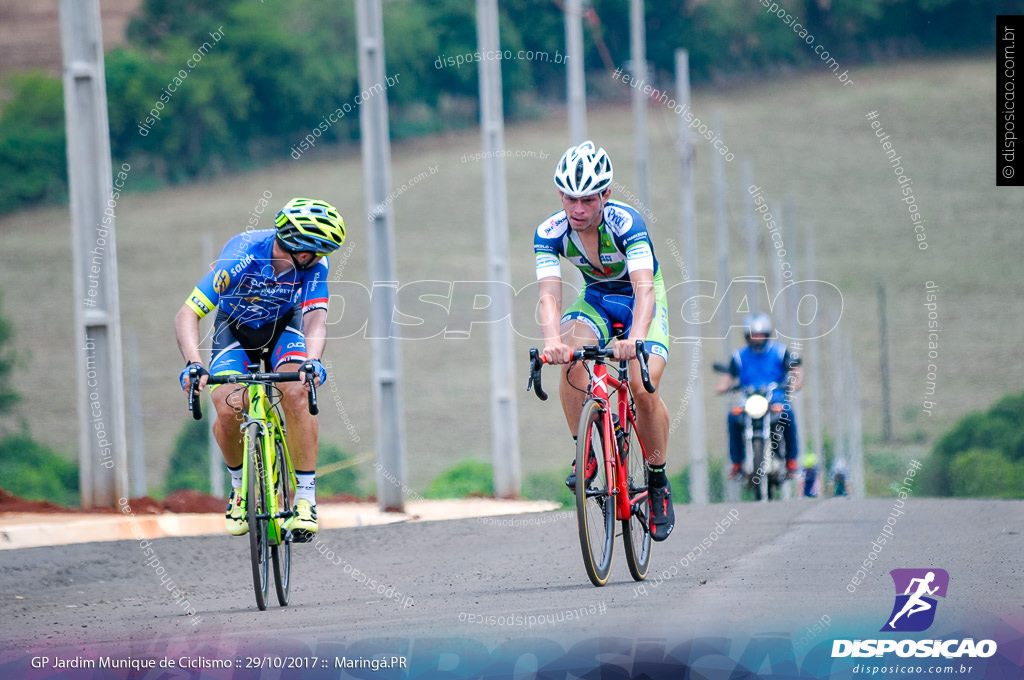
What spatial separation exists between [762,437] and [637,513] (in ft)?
25.8

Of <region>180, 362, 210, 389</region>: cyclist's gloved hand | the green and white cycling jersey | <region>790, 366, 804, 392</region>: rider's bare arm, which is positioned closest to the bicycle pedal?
<region>180, 362, 210, 389</region>: cyclist's gloved hand

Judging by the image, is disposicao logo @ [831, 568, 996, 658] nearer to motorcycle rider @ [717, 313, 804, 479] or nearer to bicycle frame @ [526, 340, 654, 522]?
bicycle frame @ [526, 340, 654, 522]

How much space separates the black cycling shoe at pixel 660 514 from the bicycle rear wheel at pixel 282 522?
2.09m

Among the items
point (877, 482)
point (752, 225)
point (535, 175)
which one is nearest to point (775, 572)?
point (752, 225)

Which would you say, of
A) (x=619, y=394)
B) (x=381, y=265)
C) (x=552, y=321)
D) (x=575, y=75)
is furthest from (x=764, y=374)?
(x=575, y=75)

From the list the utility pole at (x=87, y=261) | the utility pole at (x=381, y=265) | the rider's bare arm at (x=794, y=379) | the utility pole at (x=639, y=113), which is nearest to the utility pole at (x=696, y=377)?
the utility pole at (x=639, y=113)

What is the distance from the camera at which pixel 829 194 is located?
82.6 m

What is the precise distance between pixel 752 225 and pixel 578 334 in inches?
1348

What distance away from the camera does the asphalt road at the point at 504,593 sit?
6285 mm

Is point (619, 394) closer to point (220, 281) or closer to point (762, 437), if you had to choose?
point (220, 281)

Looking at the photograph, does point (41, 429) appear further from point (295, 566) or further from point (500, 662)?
point (500, 662)

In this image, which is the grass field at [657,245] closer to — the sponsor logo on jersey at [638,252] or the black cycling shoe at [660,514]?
the black cycling shoe at [660,514]

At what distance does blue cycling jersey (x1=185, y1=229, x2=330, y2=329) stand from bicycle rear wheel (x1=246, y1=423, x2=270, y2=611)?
78 centimetres

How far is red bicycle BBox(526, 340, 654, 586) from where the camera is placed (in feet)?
25.2
